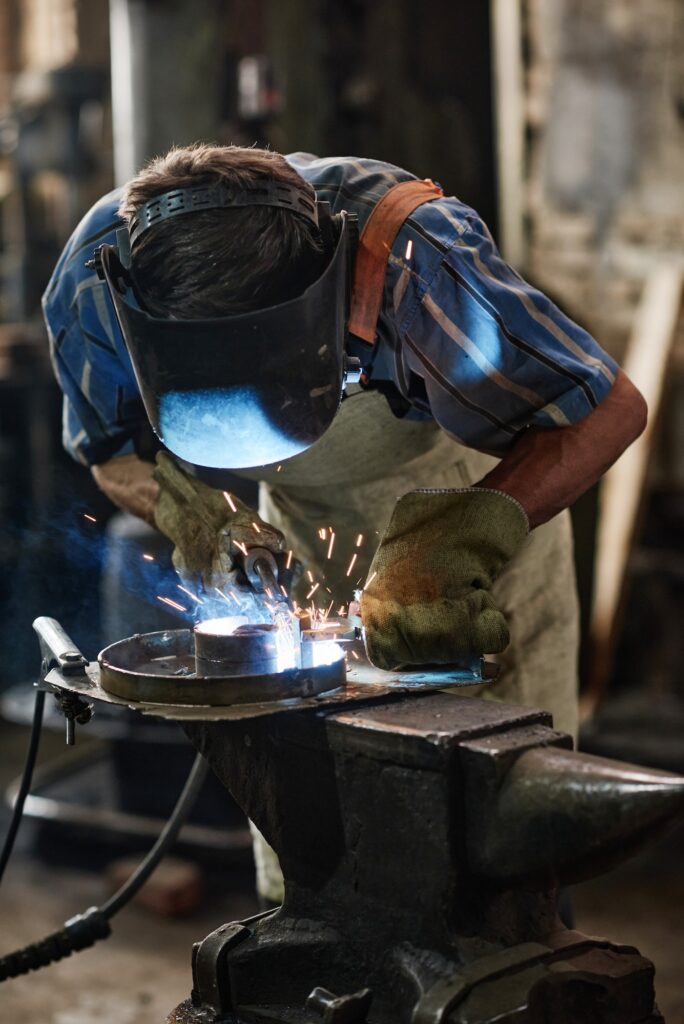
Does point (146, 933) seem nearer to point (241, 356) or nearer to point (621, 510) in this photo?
point (621, 510)

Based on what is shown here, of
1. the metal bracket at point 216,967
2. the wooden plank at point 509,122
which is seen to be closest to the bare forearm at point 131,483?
the metal bracket at point 216,967

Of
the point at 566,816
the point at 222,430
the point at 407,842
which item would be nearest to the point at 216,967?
the point at 407,842

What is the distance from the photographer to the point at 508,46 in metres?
5.07

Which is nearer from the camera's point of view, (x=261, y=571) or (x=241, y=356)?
(x=241, y=356)

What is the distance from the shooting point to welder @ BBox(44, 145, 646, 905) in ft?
5.81

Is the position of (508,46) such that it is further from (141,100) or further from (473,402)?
(473,402)

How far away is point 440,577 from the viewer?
6.07ft

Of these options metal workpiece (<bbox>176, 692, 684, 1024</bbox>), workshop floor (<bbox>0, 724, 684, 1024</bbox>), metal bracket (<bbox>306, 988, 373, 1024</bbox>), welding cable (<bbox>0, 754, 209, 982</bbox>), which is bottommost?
workshop floor (<bbox>0, 724, 684, 1024</bbox>)

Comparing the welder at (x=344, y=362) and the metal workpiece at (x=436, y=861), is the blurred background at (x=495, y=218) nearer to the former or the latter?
the welder at (x=344, y=362)

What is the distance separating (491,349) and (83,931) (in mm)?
1266

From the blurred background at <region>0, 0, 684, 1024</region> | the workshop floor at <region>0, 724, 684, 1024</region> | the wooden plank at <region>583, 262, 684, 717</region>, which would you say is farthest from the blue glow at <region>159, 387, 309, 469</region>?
the wooden plank at <region>583, 262, 684, 717</region>

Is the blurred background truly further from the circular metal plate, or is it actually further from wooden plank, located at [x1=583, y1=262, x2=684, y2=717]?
the circular metal plate

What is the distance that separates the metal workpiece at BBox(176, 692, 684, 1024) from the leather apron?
0.86 m

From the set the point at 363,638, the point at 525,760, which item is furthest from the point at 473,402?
the point at 525,760
